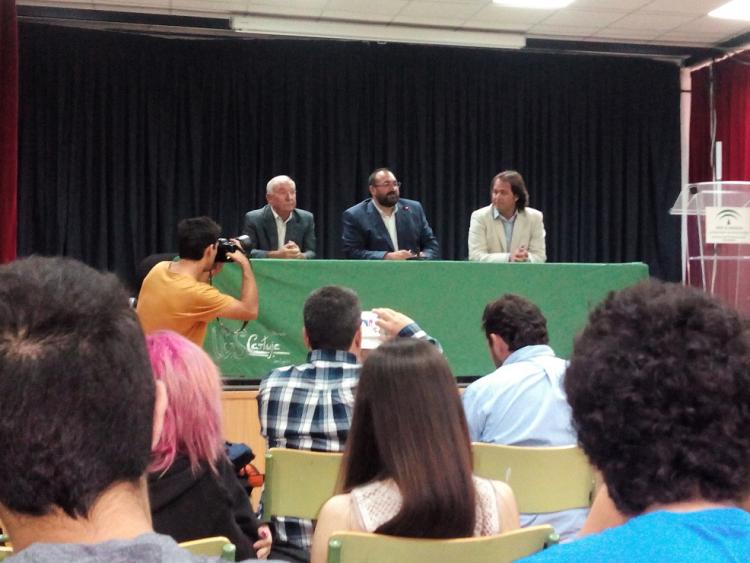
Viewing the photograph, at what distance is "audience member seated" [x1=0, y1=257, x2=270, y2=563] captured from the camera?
0.71m

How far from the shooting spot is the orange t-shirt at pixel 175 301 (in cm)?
361

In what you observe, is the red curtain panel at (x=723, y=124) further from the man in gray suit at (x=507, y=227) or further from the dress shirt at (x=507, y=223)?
the dress shirt at (x=507, y=223)

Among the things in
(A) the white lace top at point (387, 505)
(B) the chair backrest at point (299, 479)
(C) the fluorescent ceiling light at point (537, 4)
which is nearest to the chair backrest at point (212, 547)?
(A) the white lace top at point (387, 505)

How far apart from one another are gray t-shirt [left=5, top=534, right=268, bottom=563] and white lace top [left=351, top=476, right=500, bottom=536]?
3.01ft

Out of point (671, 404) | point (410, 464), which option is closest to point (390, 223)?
point (410, 464)

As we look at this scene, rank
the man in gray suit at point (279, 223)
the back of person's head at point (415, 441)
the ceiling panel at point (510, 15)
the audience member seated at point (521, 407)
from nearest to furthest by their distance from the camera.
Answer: the back of person's head at point (415, 441), the audience member seated at point (521, 407), the man in gray suit at point (279, 223), the ceiling panel at point (510, 15)

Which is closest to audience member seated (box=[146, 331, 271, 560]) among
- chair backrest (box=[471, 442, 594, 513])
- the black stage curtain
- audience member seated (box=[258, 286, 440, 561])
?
audience member seated (box=[258, 286, 440, 561])

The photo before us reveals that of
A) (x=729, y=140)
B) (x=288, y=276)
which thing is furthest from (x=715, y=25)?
(x=288, y=276)

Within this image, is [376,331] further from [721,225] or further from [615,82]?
[615,82]

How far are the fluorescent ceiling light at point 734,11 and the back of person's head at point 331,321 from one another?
5555mm

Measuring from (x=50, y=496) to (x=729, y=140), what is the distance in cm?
840

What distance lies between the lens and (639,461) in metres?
0.87

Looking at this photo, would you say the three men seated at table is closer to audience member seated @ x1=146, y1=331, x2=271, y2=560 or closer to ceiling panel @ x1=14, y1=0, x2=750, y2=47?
ceiling panel @ x1=14, y1=0, x2=750, y2=47

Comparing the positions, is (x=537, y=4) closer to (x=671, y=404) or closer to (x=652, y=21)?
(x=652, y=21)
